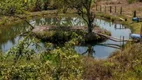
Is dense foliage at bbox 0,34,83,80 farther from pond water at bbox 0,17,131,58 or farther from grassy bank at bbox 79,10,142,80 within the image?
pond water at bbox 0,17,131,58

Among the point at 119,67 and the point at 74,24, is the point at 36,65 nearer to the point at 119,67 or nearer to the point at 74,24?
the point at 119,67

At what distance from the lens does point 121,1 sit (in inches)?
2296

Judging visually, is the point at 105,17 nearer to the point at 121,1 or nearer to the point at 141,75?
the point at 121,1

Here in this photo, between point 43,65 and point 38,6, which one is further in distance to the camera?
point 38,6

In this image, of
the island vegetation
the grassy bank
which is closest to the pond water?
the island vegetation

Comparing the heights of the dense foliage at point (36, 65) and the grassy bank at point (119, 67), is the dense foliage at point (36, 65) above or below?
above

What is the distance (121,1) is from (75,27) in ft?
77.7

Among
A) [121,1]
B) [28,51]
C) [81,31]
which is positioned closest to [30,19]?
[81,31]

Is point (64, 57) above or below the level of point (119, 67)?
above

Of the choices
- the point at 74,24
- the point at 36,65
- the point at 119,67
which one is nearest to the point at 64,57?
the point at 36,65

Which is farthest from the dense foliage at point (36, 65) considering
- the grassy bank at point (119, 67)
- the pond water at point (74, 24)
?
the pond water at point (74, 24)

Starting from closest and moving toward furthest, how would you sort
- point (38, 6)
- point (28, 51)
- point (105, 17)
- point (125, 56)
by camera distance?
1. point (28, 51)
2. point (125, 56)
3. point (105, 17)
4. point (38, 6)

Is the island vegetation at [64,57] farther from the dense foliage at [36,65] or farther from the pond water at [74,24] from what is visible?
the pond water at [74,24]

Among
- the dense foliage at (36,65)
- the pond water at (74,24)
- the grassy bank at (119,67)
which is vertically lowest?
the pond water at (74,24)
